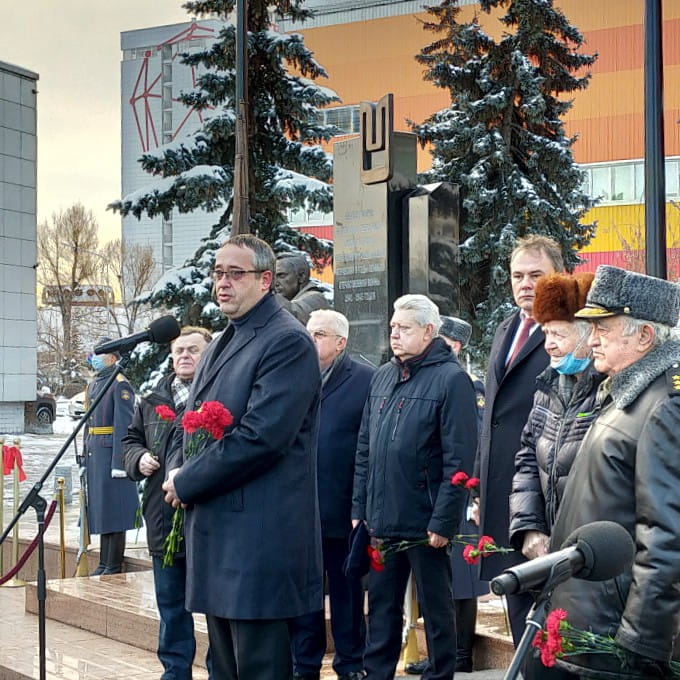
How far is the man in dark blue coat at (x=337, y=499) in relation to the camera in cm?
615

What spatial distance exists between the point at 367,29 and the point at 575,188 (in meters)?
18.1

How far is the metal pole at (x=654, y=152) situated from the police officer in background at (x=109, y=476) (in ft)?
17.3

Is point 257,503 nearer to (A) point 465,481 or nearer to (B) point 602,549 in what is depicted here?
(A) point 465,481

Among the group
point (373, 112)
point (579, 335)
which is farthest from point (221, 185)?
point (579, 335)

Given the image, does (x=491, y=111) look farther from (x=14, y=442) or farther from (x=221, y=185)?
(x=14, y=442)

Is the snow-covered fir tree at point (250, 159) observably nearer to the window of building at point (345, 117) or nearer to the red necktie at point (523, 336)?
the red necktie at point (523, 336)

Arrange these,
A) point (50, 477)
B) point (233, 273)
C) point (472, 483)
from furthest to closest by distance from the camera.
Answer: point (50, 477)
point (472, 483)
point (233, 273)

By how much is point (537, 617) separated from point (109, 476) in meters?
9.34

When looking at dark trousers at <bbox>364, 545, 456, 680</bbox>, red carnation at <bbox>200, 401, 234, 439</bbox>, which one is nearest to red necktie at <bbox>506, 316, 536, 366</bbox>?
dark trousers at <bbox>364, 545, 456, 680</bbox>

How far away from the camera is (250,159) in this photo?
1603cm

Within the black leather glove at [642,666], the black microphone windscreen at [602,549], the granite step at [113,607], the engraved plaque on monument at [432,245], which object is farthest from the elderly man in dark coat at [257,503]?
the engraved plaque on monument at [432,245]

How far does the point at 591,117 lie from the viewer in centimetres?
3425

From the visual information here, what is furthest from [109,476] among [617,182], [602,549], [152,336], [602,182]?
[602,182]

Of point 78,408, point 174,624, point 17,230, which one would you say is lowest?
point 174,624
